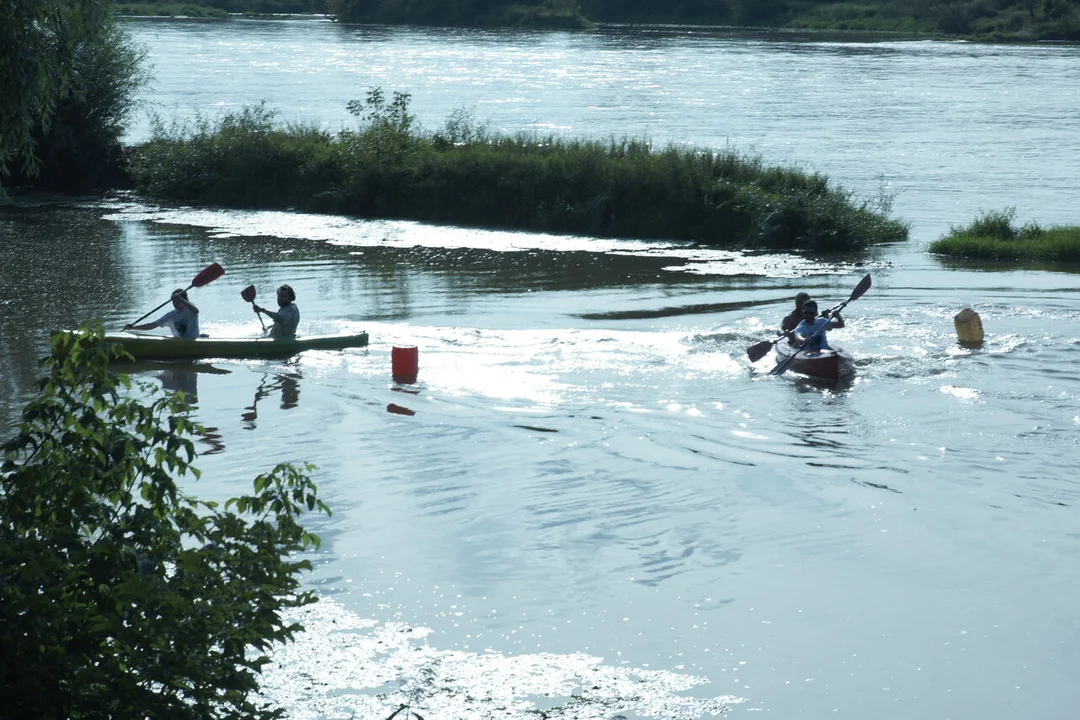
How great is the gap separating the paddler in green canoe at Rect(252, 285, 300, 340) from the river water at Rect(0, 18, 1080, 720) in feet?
1.77

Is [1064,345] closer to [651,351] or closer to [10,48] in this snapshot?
[651,351]

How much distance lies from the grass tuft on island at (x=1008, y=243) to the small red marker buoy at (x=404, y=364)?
12.0 metres

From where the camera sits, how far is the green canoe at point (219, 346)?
49.1ft

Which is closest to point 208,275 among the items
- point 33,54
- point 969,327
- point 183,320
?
point 183,320

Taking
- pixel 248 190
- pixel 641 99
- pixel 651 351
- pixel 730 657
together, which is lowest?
pixel 730 657

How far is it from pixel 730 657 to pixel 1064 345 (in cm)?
906

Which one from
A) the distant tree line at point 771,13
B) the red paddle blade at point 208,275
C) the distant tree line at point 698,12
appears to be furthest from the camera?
the distant tree line at point 698,12

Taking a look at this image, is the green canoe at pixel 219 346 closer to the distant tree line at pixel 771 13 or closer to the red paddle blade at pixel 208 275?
the red paddle blade at pixel 208 275

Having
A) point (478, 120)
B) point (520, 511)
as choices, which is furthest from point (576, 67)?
point (520, 511)

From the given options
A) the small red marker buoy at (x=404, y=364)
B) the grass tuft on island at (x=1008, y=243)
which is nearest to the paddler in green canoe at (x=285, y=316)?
the small red marker buoy at (x=404, y=364)

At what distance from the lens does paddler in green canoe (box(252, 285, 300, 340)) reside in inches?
600

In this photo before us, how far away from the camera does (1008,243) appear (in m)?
22.8

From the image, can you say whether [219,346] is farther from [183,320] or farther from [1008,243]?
[1008,243]

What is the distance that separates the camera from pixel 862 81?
52656 mm
